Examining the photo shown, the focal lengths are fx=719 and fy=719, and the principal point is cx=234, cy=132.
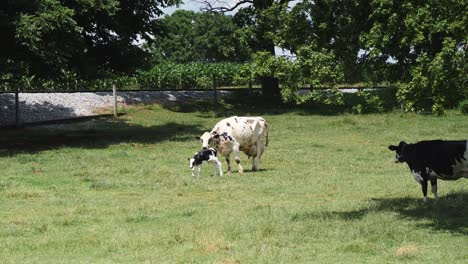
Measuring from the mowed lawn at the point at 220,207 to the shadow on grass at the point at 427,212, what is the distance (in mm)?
23

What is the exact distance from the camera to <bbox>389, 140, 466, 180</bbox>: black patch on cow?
14.0m

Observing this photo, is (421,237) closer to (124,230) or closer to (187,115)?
(124,230)

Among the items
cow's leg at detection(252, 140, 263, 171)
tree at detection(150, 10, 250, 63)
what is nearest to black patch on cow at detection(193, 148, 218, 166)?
cow's leg at detection(252, 140, 263, 171)

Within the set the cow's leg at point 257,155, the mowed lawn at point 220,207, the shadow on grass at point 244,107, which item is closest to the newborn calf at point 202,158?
the mowed lawn at point 220,207

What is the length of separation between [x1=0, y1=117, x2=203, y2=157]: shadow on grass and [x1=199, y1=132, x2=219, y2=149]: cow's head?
834 cm

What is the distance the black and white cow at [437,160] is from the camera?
1390cm

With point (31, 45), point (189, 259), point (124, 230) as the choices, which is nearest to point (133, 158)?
point (31, 45)

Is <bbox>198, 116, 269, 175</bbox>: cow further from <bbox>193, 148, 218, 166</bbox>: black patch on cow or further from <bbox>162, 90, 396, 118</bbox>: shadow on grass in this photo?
<bbox>162, 90, 396, 118</bbox>: shadow on grass

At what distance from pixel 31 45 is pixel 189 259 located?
16723 mm

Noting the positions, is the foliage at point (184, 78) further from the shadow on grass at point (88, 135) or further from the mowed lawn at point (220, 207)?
the mowed lawn at point (220, 207)

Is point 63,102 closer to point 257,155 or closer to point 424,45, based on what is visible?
point 257,155

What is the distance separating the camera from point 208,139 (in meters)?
20.0

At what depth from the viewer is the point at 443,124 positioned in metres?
33.3

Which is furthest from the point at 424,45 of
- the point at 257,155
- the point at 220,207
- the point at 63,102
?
the point at 63,102
